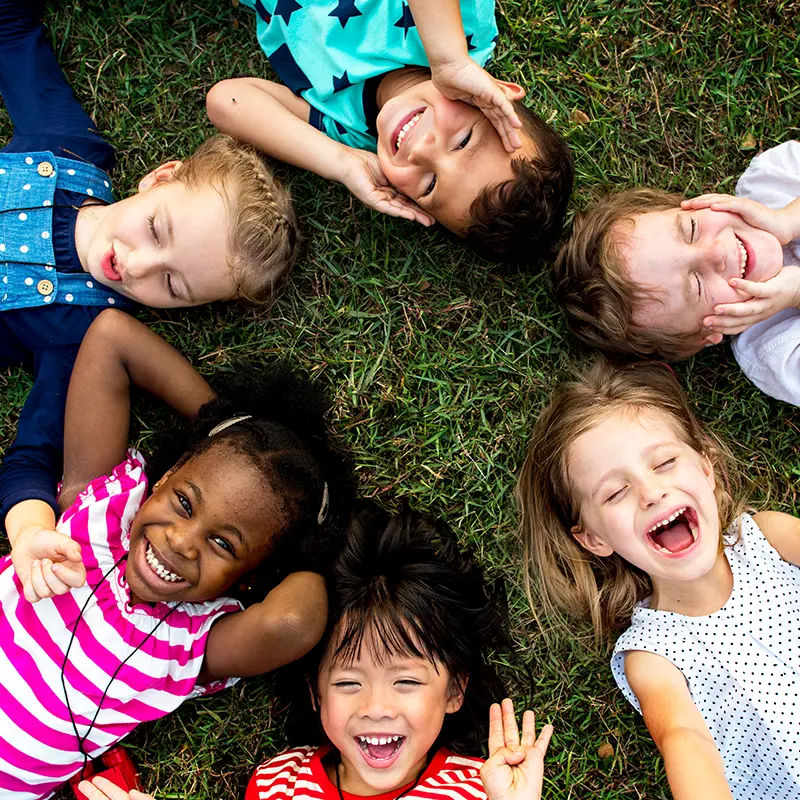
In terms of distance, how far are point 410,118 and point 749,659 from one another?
2.13m

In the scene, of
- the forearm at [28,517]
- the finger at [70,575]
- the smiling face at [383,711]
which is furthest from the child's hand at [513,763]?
the forearm at [28,517]

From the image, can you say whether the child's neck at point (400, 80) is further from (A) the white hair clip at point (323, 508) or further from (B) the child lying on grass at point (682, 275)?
(A) the white hair clip at point (323, 508)

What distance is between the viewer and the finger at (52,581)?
2.57 m

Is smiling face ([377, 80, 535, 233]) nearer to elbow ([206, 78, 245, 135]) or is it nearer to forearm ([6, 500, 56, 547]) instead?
elbow ([206, 78, 245, 135])

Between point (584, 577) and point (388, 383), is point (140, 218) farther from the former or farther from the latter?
point (584, 577)

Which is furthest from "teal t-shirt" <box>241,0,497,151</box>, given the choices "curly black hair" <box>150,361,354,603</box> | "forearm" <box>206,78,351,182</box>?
"curly black hair" <box>150,361,354,603</box>

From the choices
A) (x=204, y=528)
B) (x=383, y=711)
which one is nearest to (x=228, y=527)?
(x=204, y=528)

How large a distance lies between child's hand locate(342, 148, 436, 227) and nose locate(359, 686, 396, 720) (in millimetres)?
1554

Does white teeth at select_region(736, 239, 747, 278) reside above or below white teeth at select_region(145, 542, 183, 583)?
above

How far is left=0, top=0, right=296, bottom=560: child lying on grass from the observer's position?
2.84 m

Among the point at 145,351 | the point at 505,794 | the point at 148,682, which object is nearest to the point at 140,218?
the point at 145,351

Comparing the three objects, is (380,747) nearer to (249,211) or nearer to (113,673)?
(113,673)

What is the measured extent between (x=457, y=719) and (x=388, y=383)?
120cm

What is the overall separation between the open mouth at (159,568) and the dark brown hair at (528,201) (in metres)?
1.46
